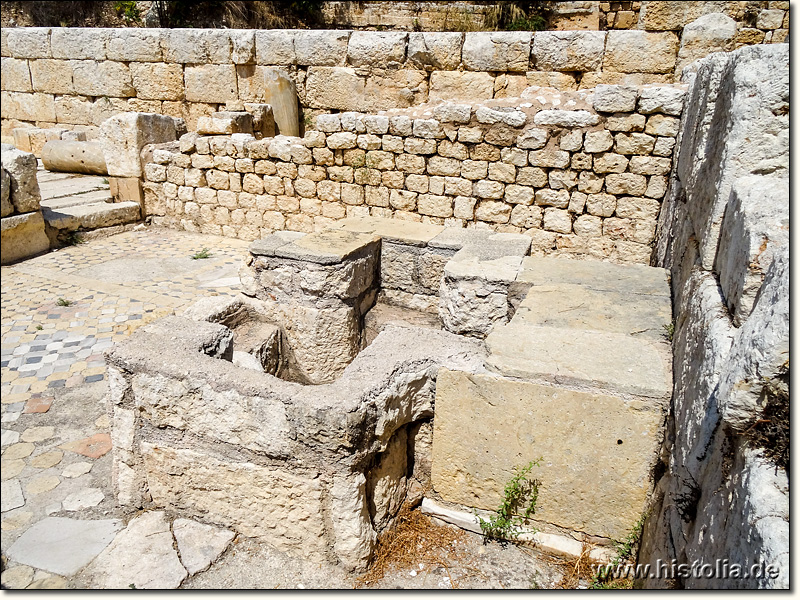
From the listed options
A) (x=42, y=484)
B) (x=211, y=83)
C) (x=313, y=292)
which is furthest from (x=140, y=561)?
(x=211, y=83)

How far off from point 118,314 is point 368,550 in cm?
405

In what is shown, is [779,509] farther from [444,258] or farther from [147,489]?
[444,258]

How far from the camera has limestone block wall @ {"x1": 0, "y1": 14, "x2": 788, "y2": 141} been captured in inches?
302

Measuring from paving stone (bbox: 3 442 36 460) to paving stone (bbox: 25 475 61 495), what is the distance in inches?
12.4

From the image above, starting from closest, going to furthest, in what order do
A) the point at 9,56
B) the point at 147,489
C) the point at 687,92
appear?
the point at 147,489 → the point at 687,92 → the point at 9,56

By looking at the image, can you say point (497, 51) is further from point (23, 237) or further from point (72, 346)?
point (23, 237)

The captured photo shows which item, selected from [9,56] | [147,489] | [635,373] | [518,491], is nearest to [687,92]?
[635,373]

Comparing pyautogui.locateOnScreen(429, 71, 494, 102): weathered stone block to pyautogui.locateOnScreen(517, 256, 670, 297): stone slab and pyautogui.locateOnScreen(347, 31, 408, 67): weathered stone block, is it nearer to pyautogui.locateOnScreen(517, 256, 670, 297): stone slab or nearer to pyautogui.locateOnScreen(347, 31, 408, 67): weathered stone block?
pyautogui.locateOnScreen(347, 31, 408, 67): weathered stone block

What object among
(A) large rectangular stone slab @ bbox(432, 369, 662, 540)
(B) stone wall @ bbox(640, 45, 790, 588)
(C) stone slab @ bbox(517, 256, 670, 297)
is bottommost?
(A) large rectangular stone slab @ bbox(432, 369, 662, 540)

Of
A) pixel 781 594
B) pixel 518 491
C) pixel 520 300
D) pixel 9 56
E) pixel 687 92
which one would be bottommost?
pixel 518 491

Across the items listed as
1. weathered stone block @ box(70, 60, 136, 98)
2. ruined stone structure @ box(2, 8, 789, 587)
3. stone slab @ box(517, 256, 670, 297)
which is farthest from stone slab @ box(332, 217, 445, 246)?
weathered stone block @ box(70, 60, 136, 98)

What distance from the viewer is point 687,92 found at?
533 cm

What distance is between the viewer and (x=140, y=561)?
2650 mm

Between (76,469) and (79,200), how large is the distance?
257 inches
